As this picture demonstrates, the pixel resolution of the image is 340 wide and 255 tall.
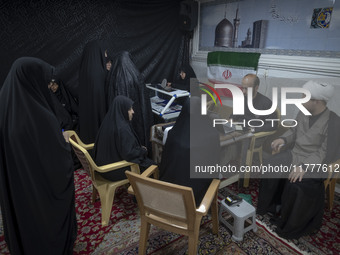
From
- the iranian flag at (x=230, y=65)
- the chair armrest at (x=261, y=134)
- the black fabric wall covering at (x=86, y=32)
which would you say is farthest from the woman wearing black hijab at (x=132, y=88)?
the iranian flag at (x=230, y=65)

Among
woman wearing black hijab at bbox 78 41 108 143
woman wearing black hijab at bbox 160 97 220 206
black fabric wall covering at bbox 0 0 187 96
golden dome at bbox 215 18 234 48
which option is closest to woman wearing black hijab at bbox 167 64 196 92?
black fabric wall covering at bbox 0 0 187 96

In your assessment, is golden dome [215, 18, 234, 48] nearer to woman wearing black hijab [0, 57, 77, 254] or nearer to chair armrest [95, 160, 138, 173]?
chair armrest [95, 160, 138, 173]

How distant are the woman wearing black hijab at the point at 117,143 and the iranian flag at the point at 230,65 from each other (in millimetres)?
2055

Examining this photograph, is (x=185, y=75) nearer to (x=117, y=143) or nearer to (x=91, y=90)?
(x=91, y=90)

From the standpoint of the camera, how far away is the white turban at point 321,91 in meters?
1.91

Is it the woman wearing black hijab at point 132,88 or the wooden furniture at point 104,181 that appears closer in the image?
the wooden furniture at point 104,181

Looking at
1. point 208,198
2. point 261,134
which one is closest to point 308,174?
point 261,134

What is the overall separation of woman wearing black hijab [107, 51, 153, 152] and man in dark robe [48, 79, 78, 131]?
62 cm

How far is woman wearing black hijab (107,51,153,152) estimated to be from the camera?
116 inches

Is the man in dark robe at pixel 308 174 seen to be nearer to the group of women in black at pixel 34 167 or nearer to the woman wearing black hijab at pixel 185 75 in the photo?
the group of women in black at pixel 34 167

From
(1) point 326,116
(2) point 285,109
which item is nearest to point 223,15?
(2) point 285,109

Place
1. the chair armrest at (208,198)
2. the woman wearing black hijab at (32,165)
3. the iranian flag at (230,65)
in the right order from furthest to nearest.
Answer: the iranian flag at (230,65), the chair armrest at (208,198), the woman wearing black hijab at (32,165)

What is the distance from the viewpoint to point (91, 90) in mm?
3023

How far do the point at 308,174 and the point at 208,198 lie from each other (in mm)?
972
